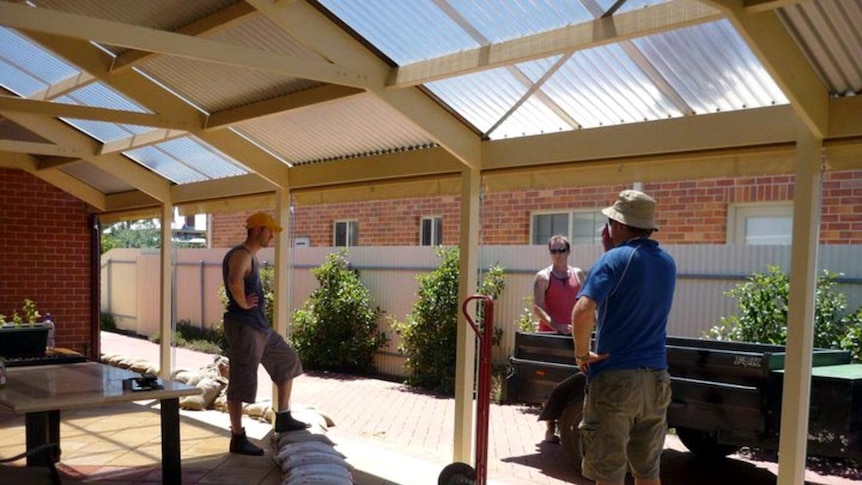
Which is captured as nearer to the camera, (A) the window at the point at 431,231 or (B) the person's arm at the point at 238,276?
(B) the person's arm at the point at 238,276

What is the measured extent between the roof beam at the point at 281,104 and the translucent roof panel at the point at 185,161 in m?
1.05

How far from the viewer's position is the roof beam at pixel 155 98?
18.7 feet

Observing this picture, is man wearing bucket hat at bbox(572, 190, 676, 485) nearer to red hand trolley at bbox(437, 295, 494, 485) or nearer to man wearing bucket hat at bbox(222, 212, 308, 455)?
red hand trolley at bbox(437, 295, 494, 485)

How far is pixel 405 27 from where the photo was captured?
4301mm

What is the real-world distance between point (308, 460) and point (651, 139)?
2887 millimetres

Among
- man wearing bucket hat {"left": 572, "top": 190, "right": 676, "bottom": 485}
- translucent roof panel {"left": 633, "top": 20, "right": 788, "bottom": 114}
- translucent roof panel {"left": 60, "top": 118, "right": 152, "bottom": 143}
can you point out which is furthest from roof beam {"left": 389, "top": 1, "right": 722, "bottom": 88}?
translucent roof panel {"left": 60, "top": 118, "right": 152, "bottom": 143}

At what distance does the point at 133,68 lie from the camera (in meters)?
5.89

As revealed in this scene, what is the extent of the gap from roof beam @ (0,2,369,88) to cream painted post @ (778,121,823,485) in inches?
101

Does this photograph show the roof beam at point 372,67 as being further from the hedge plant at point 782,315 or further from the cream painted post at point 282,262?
the hedge plant at point 782,315

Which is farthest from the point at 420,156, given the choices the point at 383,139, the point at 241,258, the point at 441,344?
the point at 441,344

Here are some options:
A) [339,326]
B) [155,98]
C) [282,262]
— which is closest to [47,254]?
[339,326]

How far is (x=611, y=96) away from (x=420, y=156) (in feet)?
5.48

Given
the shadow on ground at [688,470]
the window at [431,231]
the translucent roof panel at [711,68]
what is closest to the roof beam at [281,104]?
the translucent roof panel at [711,68]

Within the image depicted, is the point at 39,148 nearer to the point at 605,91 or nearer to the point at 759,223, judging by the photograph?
the point at 605,91
